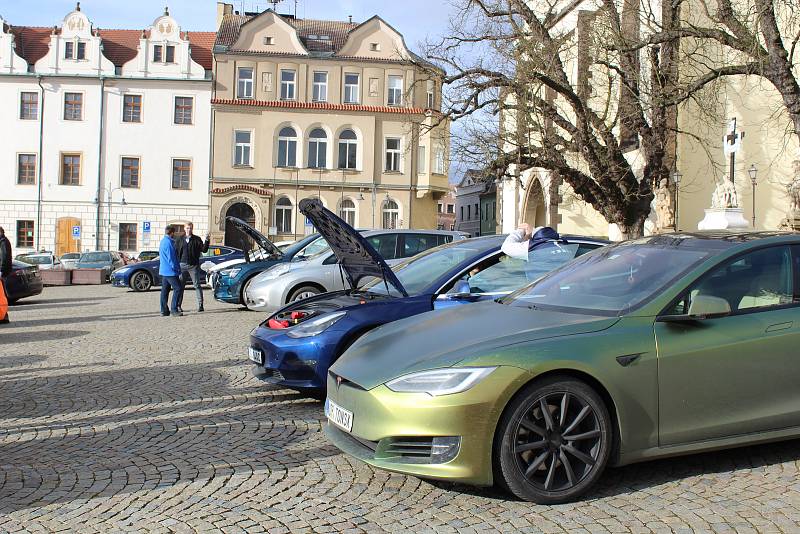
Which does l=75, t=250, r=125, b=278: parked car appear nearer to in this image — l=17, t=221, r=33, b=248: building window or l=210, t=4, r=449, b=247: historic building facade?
l=210, t=4, r=449, b=247: historic building facade

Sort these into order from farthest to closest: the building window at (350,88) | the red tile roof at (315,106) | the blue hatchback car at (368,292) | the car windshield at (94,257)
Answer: the building window at (350,88), the red tile roof at (315,106), the car windshield at (94,257), the blue hatchback car at (368,292)

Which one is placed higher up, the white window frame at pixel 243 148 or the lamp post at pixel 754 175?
the white window frame at pixel 243 148

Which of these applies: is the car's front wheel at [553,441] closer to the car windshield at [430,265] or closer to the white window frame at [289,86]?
the car windshield at [430,265]

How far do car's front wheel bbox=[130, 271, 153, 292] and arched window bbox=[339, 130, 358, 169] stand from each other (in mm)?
25073

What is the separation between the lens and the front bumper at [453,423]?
4.36m

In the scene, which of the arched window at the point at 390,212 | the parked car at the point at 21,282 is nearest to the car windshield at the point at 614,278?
the parked car at the point at 21,282

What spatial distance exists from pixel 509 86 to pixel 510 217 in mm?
27225

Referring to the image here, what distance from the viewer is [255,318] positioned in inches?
625

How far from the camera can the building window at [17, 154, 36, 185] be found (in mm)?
48250

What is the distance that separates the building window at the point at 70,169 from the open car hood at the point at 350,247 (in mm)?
44192

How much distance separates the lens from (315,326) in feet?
23.2

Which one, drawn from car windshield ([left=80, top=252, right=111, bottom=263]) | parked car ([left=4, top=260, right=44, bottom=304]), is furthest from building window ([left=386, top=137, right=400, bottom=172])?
parked car ([left=4, top=260, right=44, bottom=304])

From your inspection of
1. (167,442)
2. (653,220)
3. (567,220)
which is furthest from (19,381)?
(567,220)

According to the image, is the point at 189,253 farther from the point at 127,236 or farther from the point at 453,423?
the point at 127,236
